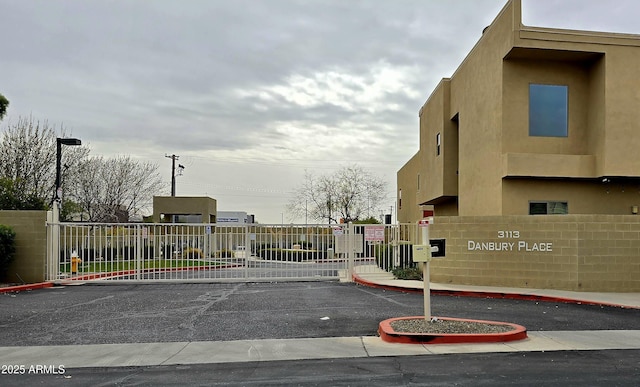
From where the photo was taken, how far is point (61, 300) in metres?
14.5

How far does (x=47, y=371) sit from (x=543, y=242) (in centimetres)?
1280

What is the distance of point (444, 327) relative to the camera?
9516 millimetres

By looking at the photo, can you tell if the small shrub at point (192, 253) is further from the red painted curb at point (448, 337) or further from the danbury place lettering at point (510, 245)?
the red painted curb at point (448, 337)

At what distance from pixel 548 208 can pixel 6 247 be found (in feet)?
58.0

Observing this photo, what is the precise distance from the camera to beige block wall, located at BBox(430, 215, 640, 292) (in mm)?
15328

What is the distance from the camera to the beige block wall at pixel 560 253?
15328 millimetres

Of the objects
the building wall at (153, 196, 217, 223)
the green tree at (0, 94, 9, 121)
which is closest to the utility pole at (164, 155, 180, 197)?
the building wall at (153, 196, 217, 223)

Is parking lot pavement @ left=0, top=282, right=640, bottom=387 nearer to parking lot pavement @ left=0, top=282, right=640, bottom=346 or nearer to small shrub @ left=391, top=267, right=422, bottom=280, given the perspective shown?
parking lot pavement @ left=0, top=282, right=640, bottom=346

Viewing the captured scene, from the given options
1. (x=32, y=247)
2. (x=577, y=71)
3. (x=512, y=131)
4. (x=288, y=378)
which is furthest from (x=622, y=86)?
(x=32, y=247)

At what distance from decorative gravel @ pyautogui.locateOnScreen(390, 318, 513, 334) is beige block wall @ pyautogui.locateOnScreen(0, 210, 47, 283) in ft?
43.5

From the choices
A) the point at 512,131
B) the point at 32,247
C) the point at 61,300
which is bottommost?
the point at 61,300

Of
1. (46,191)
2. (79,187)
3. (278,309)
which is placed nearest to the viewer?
(278,309)

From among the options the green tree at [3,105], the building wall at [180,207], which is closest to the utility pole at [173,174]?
the building wall at [180,207]

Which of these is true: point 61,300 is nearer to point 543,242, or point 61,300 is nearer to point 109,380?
point 109,380
